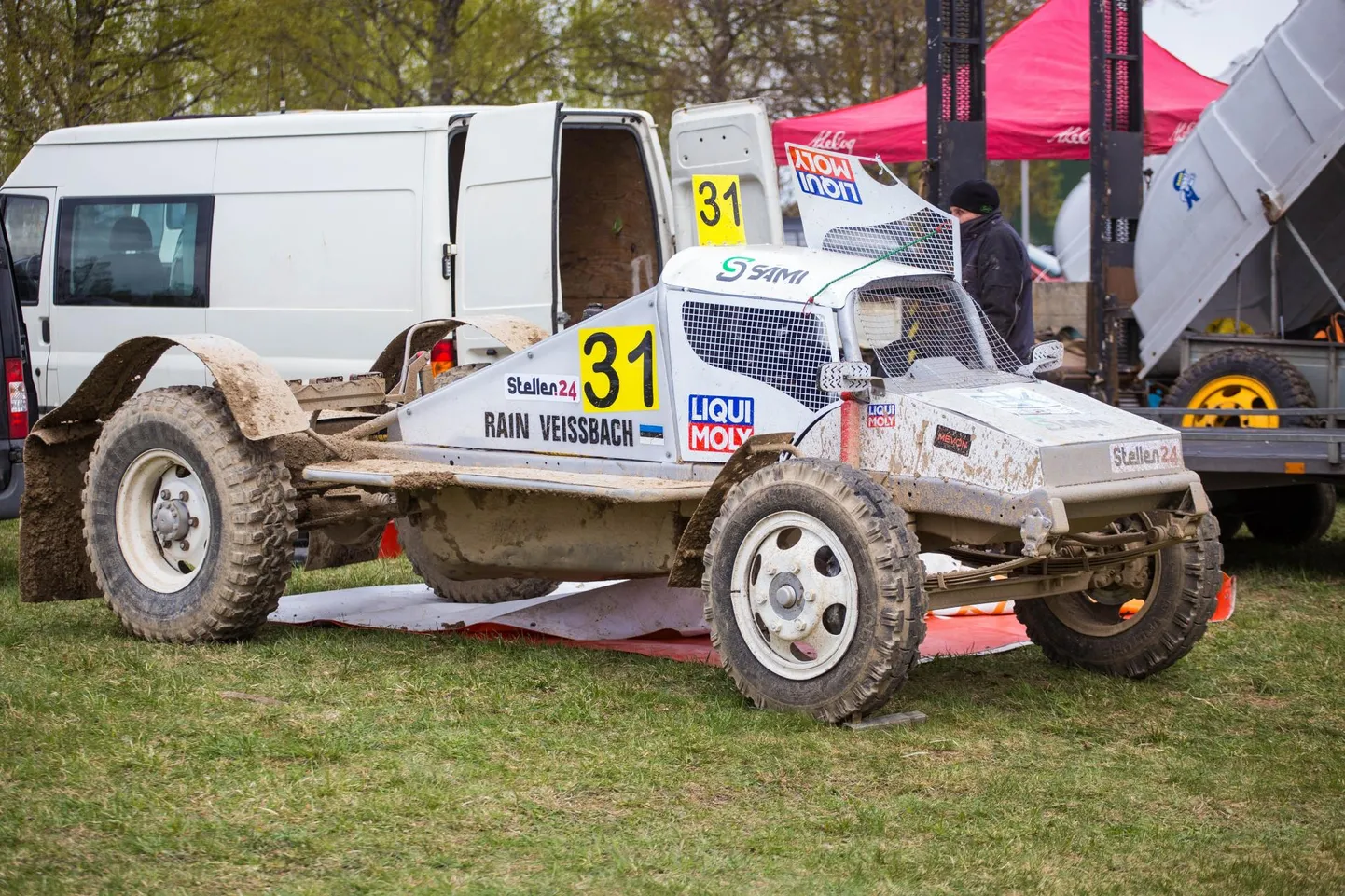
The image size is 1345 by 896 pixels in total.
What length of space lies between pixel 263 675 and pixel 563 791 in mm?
1982

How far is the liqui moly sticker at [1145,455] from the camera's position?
5.86m

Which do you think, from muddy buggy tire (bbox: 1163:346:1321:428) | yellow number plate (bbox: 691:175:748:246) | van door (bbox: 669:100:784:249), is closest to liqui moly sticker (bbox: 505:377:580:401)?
yellow number plate (bbox: 691:175:748:246)

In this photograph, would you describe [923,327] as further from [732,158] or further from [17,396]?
[17,396]

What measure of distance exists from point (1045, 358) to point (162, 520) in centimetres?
379

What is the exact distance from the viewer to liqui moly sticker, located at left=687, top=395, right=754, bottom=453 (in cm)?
628

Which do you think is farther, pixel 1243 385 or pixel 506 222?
pixel 1243 385

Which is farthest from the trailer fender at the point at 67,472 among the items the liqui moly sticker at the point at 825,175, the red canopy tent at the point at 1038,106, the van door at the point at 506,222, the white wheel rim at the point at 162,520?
the red canopy tent at the point at 1038,106

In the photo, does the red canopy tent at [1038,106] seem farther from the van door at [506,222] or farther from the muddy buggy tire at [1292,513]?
the van door at [506,222]

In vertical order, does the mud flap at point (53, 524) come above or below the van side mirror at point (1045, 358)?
below

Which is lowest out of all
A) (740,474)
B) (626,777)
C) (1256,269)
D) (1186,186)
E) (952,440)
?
(626,777)

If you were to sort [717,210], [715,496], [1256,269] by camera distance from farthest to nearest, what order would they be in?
1. [1256,269]
2. [717,210]
3. [715,496]

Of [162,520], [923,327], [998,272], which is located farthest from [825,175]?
[162,520]

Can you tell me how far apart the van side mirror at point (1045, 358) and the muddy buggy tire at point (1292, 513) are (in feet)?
13.9

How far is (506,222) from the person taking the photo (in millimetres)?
9156
